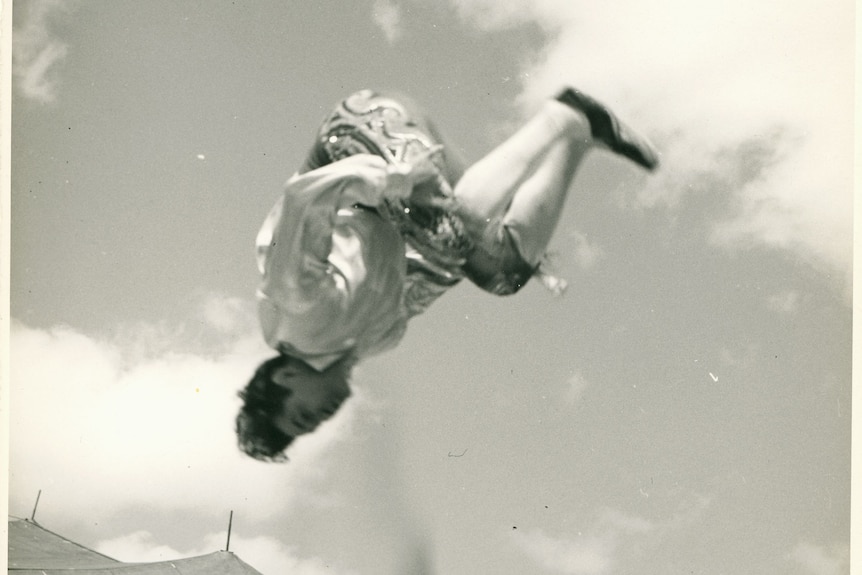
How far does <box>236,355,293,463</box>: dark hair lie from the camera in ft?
6.07

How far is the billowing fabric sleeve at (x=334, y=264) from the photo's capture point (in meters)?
1.83

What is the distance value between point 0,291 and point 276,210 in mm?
465

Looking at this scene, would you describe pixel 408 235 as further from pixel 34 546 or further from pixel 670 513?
pixel 34 546

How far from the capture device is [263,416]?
73.0 inches

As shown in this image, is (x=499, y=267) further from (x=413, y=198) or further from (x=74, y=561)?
(x=74, y=561)

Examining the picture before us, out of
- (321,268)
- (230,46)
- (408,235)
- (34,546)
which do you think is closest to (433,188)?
(408,235)

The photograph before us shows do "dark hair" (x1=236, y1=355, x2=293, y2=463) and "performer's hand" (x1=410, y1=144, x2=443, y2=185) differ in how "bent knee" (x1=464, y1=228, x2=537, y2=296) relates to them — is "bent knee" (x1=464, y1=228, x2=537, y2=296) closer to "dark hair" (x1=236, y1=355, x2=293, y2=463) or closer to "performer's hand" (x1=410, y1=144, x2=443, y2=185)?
"performer's hand" (x1=410, y1=144, x2=443, y2=185)

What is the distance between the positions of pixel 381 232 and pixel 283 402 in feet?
1.07

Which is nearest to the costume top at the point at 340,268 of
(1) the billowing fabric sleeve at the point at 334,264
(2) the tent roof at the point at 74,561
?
(1) the billowing fabric sleeve at the point at 334,264

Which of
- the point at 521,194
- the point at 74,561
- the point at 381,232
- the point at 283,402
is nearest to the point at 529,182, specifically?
the point at 521,194

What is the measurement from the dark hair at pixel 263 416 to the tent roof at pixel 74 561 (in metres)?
0.17

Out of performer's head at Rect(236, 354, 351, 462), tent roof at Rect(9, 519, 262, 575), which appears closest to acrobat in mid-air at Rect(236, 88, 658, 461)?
performer's head at Rect(236, 354, 351, 462)

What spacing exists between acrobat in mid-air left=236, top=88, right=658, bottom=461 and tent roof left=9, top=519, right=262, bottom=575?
19 centimetres

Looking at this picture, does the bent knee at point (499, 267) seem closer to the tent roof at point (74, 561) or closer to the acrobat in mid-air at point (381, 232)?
the acrobat in mid-air at point (381, 232)
